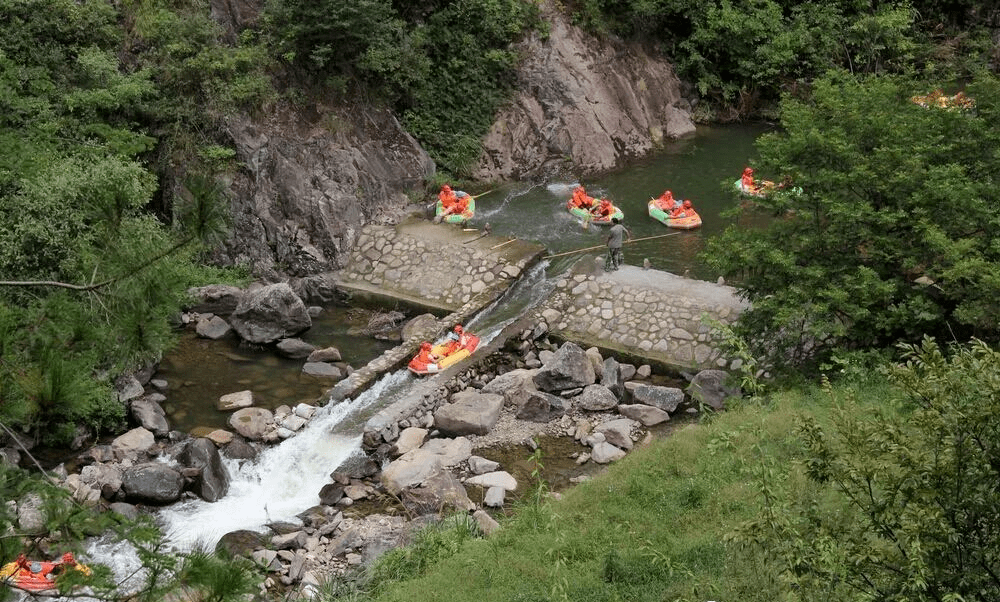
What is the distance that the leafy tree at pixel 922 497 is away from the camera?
486 centimetres

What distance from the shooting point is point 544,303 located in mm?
18766

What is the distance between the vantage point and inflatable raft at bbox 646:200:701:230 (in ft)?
69.7

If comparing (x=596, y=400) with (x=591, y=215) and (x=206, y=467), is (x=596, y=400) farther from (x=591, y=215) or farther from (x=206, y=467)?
(x=591, y=215)

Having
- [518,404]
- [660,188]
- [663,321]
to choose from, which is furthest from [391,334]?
Result: [660,188]

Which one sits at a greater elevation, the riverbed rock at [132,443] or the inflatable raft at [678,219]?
→ the riverbed rock at [132,443]

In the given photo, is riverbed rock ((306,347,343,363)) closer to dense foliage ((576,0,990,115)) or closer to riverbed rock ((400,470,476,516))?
riverbed rock ((400,470,476,516))

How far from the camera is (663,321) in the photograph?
17750mm

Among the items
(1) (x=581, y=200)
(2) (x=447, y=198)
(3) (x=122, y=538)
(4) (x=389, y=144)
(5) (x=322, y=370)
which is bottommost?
(5) (x=322, y=370)

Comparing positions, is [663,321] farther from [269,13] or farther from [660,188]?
[269,13]

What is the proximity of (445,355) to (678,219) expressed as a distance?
7.55m

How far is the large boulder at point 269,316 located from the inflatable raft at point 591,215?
7.39 m

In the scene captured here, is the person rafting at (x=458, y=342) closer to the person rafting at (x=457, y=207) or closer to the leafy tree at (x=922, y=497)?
the person rafting at (x=457, y=207)

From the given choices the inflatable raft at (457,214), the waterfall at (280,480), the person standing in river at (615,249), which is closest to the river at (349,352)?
the waterfall at (280,480)

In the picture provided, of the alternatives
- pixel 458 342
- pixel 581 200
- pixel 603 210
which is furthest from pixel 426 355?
pixel 581 200
